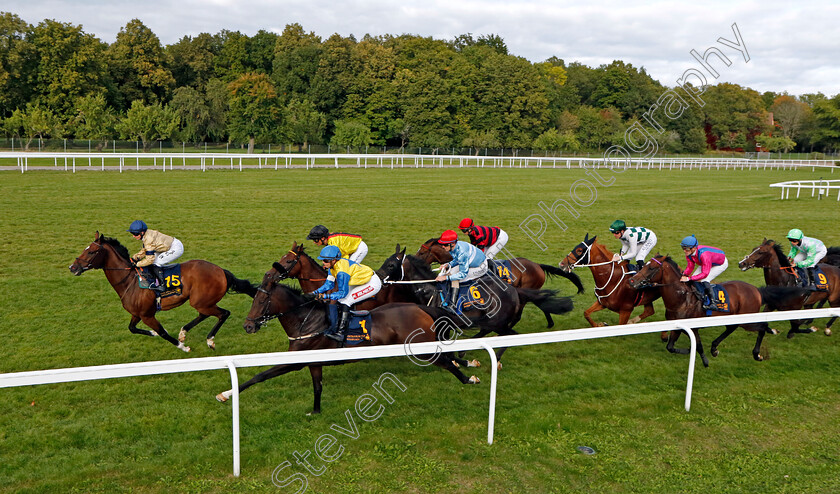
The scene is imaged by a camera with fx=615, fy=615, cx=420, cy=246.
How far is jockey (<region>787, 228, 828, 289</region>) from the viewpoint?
25.0 ft

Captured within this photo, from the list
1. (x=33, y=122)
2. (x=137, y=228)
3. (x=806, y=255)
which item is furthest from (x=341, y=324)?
(x=33, y=122)

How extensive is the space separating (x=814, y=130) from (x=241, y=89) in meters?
61.9

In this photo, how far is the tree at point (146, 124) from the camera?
131ft

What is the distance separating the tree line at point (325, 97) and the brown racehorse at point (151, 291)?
36717 mm

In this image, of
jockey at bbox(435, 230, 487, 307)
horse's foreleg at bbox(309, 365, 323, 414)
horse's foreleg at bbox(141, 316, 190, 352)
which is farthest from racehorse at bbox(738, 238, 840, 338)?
horse's foreleg at bbox(141, 316, 190, 352)

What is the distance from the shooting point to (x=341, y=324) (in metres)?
5.30

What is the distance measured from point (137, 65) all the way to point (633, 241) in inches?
1877

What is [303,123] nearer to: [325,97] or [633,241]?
[325,97]

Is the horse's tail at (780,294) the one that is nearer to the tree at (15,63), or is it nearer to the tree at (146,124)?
the tree at (146,124)

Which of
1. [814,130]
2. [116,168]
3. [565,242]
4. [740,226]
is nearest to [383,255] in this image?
[565,242]

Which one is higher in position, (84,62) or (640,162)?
(84,62)

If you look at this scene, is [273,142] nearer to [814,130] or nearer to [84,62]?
[84,62]

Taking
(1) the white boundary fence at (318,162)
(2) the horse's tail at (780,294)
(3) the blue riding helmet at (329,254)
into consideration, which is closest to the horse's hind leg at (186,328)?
(3) the blue riding helmet at (329,254)

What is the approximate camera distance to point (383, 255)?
1157cm
